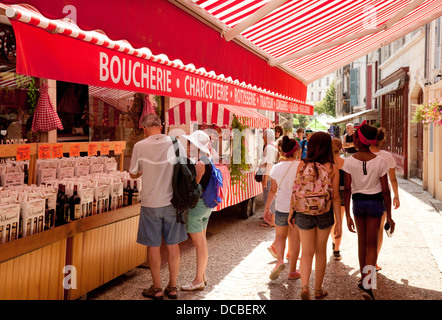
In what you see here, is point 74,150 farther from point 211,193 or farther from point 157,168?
point 211,193

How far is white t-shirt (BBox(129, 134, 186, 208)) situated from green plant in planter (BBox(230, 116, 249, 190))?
3435 millimetres

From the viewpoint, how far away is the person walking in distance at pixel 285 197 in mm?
4551

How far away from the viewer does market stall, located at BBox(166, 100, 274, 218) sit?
289 inches

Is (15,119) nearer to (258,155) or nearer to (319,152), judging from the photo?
(258,155)

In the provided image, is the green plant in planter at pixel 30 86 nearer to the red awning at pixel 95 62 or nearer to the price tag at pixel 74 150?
the price tag at pixel 74 150

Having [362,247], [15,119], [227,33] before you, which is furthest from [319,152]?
[15,119]

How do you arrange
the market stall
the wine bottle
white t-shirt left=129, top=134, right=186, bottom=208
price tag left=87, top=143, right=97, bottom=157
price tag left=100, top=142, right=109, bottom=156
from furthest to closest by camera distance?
the market stall
price tag left=100, top=142, right=109, bottom=156
price tag left=87, top=143, right=97, bottom=157
the wine bottle
white t-shirt left=129, top=134, right=186, bottom=208

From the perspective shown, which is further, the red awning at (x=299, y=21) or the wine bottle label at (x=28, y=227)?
the red awning at (x=299, y=21)

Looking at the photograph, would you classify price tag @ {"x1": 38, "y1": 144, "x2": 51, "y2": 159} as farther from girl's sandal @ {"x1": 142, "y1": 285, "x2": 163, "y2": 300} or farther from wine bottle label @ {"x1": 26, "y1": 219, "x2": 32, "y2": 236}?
girl's sandal @ {"x1": 142, "y1": 285, "x2": 163, "y2": 300}

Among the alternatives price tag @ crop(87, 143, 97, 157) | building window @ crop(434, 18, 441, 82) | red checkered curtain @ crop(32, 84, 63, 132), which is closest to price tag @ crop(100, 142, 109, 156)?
price tag @ crop(87, 143, 97, 157)

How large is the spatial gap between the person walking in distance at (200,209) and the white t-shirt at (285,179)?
873 mm

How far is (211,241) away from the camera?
6.38 meters

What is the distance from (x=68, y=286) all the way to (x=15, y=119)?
187 inches

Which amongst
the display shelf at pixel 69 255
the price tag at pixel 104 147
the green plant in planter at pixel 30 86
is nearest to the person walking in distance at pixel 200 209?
the display shelf at pixel 69 255
